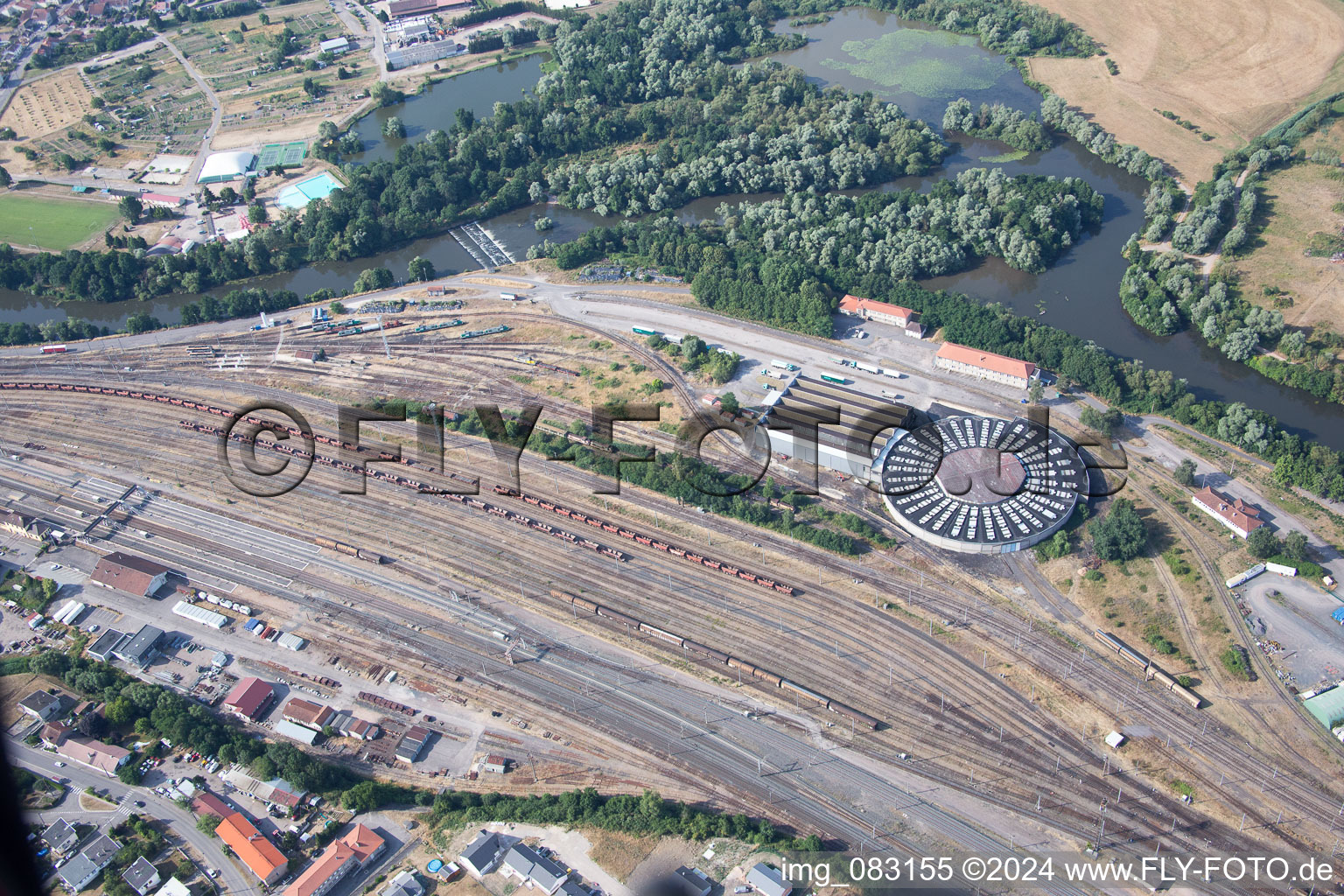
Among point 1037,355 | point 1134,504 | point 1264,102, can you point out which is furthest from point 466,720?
point 1264,102

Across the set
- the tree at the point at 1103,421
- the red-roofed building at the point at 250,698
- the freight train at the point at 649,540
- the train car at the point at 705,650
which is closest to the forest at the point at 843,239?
the tree at the point at 1103,421

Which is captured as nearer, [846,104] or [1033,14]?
[846,104]

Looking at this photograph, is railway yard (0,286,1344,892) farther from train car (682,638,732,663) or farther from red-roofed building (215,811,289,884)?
red-roofed building (215,811,289,884)

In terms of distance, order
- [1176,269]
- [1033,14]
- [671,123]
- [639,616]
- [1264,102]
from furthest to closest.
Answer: [1033,14] < [671,123] < [1264,102] < [1176,269] < [639,616]

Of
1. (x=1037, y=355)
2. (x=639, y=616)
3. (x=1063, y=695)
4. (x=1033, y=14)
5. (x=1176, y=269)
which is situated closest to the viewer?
(x=1063, y=695)

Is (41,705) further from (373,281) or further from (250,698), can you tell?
(373,281)

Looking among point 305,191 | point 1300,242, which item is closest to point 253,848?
point 305,191

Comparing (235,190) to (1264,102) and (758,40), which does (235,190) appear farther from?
(1264,102)
